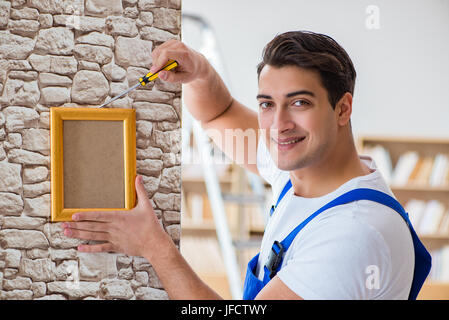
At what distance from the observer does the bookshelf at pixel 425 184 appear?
11.8 ft

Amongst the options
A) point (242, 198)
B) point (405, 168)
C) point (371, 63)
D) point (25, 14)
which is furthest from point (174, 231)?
point (405, 168)

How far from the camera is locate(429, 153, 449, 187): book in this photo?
141 inches

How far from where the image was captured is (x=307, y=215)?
1143 mm

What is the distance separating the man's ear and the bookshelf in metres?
2.55

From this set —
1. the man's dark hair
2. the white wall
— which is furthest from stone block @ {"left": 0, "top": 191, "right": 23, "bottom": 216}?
the white wall

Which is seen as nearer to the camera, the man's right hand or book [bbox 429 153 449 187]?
the man's right hand

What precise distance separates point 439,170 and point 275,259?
293 cm

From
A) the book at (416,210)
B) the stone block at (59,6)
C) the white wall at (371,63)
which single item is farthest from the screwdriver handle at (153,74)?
the book at (416,210)

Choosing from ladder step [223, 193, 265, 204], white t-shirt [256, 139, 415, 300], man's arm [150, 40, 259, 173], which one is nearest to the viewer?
white t-shirt [256, 139, 415, 300]

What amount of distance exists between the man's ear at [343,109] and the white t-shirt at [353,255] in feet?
0.51

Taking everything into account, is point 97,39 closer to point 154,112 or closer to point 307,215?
point 154,112

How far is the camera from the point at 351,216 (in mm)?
997

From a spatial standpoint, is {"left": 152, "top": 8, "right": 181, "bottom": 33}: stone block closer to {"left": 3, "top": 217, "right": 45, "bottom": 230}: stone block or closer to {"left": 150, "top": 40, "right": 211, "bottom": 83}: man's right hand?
{"left": 150, "top": 40, "right": 211, "bottom": 83}: man's right hand
